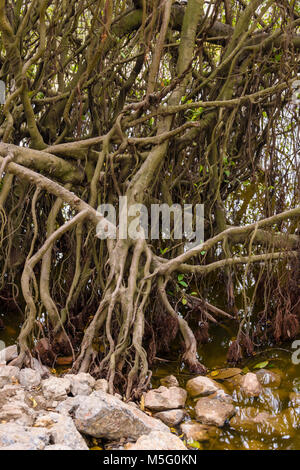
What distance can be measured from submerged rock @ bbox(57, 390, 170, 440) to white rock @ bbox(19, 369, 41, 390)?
0.37 meters

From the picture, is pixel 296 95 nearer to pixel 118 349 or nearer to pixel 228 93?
pixel 228 93

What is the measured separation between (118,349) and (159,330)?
0.77 meters

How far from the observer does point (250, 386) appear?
325 centimetres

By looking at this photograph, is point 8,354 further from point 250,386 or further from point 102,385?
point 250,386

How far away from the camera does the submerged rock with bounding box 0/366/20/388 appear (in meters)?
2.83

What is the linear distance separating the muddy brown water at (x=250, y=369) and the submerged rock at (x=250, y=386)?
0.14ft

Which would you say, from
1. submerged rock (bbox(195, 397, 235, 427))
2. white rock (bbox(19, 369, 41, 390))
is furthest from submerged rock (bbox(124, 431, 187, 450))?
white rock (bbox(19, 369, 41, 390))

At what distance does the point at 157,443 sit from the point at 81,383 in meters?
0.67

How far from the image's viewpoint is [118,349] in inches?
120

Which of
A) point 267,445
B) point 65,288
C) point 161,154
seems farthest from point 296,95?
point 267,445

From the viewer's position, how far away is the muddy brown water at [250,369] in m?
2.68

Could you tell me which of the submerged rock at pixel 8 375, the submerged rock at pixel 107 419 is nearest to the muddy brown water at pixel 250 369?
the submerged rock at pixel 107 419

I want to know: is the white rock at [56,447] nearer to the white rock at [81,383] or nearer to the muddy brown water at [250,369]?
the white rock at [81,383]

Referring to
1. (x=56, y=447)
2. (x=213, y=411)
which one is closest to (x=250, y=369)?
(x=213, y=411)
